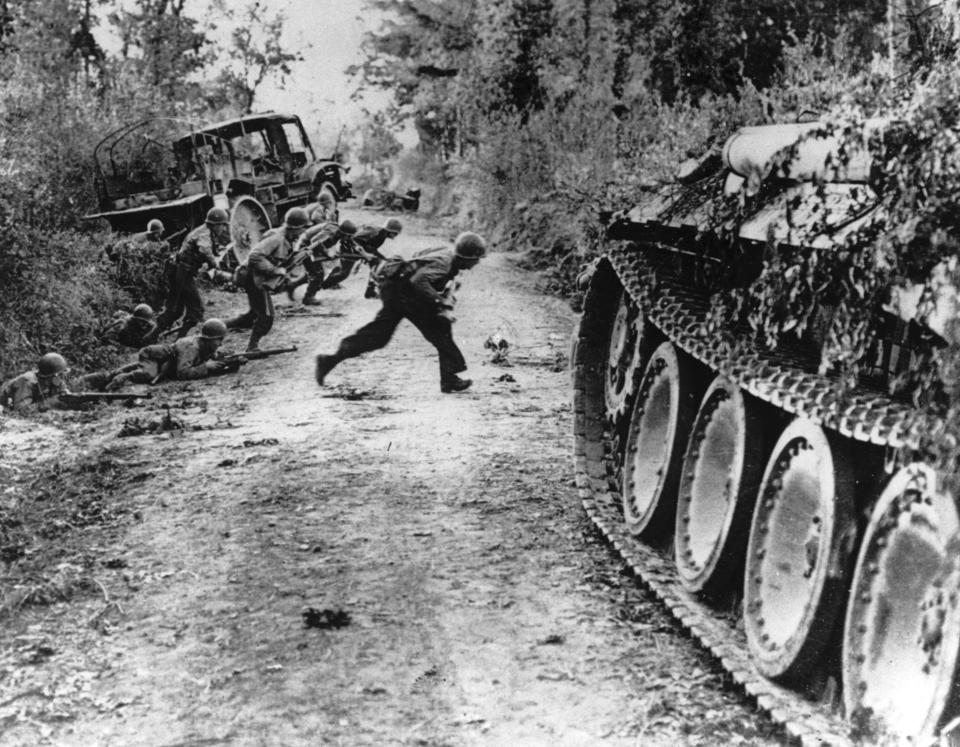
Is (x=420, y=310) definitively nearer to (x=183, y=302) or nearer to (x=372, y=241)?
(x=372, y=241)

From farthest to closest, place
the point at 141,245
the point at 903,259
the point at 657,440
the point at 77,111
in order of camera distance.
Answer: the point at 77,111 → the point at 141,245 → the point at 657,440 → the point at 903,259

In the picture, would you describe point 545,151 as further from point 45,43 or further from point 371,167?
point 45,43

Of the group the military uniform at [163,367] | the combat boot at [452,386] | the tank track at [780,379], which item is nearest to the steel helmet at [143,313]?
the military uniform at [163,367]

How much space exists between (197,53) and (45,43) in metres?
5.95

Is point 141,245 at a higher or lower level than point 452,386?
higher

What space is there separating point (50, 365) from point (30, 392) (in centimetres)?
31

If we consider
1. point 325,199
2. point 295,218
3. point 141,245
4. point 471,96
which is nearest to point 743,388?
point 295,218

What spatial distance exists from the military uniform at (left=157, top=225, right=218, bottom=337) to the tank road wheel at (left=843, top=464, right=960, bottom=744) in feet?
34.2

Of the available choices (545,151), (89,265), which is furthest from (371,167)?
(89,265)

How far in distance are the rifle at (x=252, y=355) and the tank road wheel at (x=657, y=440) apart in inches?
236

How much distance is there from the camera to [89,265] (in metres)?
11.8

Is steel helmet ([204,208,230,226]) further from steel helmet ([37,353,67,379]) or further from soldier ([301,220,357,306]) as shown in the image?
steel helmet ([37,353,67,379])

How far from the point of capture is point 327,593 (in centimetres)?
538

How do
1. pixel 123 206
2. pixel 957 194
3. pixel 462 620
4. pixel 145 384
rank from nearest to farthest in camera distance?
pixel 957 194, pixel 462 620, pixel 145 384, pixel 123 206
